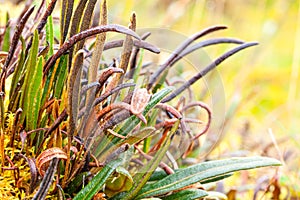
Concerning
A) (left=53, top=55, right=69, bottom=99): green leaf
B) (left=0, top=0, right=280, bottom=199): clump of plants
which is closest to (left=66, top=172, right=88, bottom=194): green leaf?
(left=0, top=0, right=280, bottom=199): clump of plants

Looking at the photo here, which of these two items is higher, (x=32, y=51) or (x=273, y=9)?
(x=273, y=9)

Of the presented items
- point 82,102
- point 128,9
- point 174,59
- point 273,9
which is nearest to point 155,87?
point 174,59

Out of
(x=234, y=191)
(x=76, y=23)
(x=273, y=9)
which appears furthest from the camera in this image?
(x=273, y=9)

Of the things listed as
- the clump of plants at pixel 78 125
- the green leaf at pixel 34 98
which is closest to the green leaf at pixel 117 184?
the clump of plants at pixel 78 125

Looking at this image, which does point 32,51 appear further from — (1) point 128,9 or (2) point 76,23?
(1) point 128,9

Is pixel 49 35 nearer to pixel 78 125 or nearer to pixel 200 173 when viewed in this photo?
pixel 78 125

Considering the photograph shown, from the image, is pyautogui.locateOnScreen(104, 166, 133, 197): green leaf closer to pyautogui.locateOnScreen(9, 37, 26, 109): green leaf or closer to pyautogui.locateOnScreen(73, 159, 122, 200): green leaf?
pyautogui.locateOnScreen(73, 159, 122, 200): green leaf
